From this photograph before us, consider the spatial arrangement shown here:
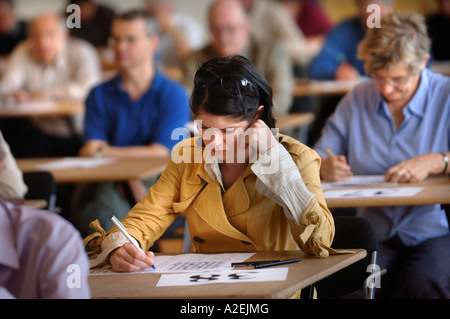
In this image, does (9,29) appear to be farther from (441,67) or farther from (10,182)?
(10,182)

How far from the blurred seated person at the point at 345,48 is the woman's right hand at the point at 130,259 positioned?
361 cm

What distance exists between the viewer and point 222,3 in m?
5.77

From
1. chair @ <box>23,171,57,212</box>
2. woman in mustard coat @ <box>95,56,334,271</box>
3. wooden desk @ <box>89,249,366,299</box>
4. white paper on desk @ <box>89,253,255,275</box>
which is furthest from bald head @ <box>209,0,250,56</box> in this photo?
wooden desk @ <box>89,249,366,299</box>

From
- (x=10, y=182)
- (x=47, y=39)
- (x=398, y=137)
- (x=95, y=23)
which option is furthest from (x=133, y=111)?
(x=95, y=23)

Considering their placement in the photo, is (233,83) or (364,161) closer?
(233,83)

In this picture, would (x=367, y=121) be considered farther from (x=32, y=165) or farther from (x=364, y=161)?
(x=32, y=165)

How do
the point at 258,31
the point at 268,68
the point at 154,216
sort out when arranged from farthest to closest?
the point at 258,31
the point at 268,68
the point at 154,216

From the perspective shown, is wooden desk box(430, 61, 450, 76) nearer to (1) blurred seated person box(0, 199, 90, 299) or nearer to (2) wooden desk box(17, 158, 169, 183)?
(2) wooden desk box(17, 158, 169, 183)

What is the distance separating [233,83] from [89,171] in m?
1.73

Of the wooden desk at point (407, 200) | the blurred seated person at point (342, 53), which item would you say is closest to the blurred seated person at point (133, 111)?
the blurred seated person at point (342, 53)

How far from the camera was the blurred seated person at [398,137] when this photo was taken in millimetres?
2609

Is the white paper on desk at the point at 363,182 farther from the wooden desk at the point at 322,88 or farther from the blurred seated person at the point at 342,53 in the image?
the wooden desk at the point at 322,88

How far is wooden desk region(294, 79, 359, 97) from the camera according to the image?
18.3 ft
